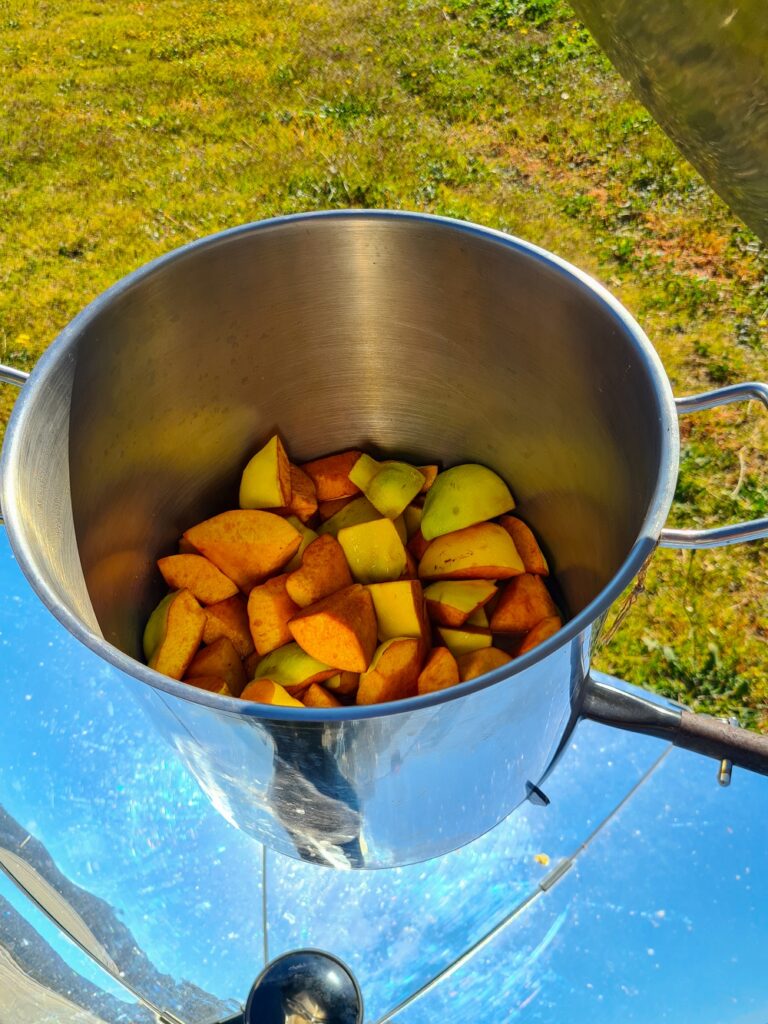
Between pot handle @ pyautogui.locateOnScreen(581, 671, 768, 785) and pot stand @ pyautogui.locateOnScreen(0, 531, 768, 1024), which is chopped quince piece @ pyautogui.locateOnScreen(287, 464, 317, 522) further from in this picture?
pot handle @ pyautogui.locateOnScreen(581, 671, 768, 785)

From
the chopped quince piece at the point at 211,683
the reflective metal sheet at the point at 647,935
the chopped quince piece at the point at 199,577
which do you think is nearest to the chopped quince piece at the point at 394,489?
the chopped quince piece at the point at 199,577

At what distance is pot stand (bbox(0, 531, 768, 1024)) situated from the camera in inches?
39.9

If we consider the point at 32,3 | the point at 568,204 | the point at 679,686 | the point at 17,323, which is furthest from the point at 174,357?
the point at 32,3

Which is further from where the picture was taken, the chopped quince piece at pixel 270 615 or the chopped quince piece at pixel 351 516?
the chopped quince piece at pixel 351 516

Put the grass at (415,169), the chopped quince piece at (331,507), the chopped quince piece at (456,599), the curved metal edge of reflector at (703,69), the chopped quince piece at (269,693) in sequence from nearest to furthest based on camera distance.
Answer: the curved metal edge of reflector at (703,69), the chopped quince piece at (269,693), the chopped quince piece at (456,599), the chopped quince piece at (331,507), the grass at (415,169)

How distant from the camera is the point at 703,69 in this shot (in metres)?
0.38

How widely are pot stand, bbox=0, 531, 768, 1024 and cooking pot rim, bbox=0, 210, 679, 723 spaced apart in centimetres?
34

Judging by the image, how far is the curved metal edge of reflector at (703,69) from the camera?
35 cm

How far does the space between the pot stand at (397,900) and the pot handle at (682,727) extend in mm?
23

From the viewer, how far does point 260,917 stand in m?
1.08

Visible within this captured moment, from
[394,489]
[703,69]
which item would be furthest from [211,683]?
[703,69]

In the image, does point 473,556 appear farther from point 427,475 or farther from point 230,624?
point 230,624

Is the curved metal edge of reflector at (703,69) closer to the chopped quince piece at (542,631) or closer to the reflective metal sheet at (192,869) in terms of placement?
the chopped quince piece at (542,631)

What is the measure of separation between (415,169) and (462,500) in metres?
2.01
